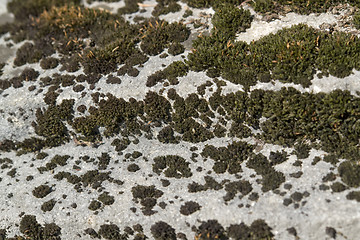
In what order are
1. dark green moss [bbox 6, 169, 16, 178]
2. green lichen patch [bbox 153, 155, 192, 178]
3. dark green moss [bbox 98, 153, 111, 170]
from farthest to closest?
dark green moss [bbox 6, 169, 16, 178] < dark green moss [bbox 98, 153, 111, 170] < green lichen patch [bbox 153, 155, 192, 178]

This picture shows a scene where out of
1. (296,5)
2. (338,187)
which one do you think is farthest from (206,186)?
(296,5)

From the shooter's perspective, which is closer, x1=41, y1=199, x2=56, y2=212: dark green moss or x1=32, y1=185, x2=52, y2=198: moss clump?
x1=41, y1=199, x2=56, y2=212: dark green moss

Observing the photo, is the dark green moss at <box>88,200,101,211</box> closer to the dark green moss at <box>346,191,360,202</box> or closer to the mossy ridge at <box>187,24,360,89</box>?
the mossy ridge at <box>187,24,360,89</box>

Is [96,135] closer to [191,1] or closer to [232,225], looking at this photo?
[232,225]

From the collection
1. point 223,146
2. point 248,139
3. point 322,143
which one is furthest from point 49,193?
point 322,143

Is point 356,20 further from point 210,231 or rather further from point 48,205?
point 48,205

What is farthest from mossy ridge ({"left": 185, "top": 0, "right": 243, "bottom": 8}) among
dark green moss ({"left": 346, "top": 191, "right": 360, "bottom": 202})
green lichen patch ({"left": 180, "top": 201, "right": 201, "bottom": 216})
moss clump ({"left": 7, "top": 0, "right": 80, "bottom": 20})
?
dark green moss ({"left": 346, "top": 191, "right": 360, "bottom": 202})
